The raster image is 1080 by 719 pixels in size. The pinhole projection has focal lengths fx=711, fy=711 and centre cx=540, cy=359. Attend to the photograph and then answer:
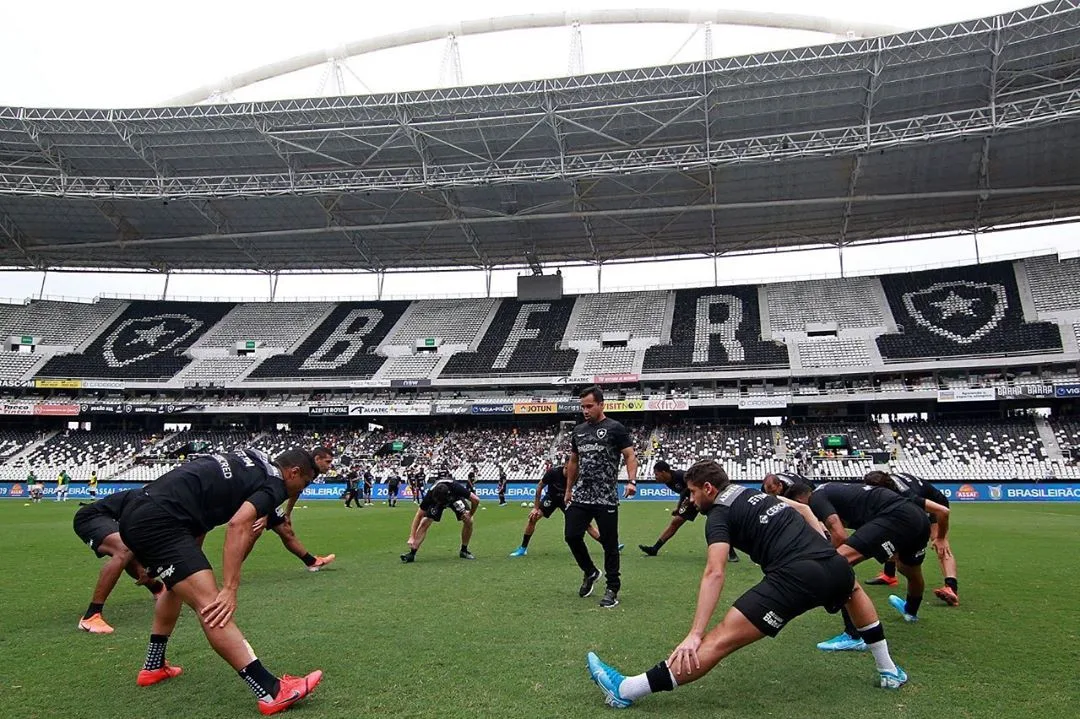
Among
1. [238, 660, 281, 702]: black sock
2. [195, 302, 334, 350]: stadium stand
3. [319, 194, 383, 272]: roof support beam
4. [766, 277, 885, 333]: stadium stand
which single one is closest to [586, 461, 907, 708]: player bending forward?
[238, 660, 281, 702]: black sock

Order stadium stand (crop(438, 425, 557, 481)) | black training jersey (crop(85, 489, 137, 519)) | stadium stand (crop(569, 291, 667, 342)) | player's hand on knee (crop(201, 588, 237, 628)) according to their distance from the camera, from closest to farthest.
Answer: player's hand on knee (crop(201, 588, 237, 628)) < black training jersey (crop(85, 489, 137, 519)) < stadium stand (crop(438, 425, 557, 481)) < stadium stand (crop(569, 291, 667, 342))

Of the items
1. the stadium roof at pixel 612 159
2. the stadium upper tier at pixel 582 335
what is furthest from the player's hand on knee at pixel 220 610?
the stadium upper tier at pixel 582 335

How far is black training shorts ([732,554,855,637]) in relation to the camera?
14.0 feet

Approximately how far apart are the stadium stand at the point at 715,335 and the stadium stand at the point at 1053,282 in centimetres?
1454

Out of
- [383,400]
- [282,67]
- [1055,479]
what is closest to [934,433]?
[1055,479]

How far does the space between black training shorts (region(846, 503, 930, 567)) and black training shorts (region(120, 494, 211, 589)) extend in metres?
5.31

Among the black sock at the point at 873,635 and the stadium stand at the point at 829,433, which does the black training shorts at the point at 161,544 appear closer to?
the black sock at the point at 873,635

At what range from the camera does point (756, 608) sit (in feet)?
14.0

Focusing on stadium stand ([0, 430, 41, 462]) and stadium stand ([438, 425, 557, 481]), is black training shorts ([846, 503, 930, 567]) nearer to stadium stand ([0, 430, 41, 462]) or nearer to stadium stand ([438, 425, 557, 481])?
stadium stand ([438, 425, 557, 481])

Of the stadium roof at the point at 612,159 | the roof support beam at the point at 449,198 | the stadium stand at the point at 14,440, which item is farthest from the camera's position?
the stadium stand at the point at 14,440

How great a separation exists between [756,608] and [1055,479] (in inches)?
1390

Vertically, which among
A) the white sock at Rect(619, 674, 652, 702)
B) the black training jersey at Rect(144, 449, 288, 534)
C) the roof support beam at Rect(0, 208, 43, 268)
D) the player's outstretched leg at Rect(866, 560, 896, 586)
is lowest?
the player's outstretched leg at Rect(866, 560, 896, 586)

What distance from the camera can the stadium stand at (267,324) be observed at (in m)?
51.2

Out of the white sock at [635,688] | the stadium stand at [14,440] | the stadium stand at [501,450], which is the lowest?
the white sock at [635,688]
